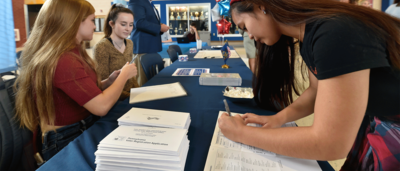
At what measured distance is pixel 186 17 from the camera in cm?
854

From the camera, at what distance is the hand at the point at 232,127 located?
0.64 metres

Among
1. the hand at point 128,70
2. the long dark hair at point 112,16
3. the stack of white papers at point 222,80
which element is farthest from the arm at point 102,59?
the stack of white papers at point 222,80

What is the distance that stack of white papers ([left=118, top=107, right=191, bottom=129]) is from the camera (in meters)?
0.71

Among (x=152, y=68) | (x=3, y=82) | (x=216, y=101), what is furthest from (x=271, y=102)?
(x=152, y=68)

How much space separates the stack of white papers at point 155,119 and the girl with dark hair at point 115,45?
1.19 m

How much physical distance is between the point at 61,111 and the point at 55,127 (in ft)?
0.27

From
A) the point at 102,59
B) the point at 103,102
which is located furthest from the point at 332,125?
the point at 102,59

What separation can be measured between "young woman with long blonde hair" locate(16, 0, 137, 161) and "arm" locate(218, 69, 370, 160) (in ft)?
2.70

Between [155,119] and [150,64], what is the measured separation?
5.79 feet

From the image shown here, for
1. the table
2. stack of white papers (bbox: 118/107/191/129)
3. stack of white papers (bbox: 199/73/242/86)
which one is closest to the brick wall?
the table

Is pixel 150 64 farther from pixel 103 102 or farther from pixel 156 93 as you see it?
pixel 103 102

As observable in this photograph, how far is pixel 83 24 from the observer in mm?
1179

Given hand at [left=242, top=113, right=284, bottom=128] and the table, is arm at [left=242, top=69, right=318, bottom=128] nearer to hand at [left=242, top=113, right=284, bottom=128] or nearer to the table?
hand at [left=242, top=113, right=284, bottom=128]

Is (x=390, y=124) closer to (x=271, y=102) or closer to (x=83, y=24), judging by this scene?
(x=271, y=102)
